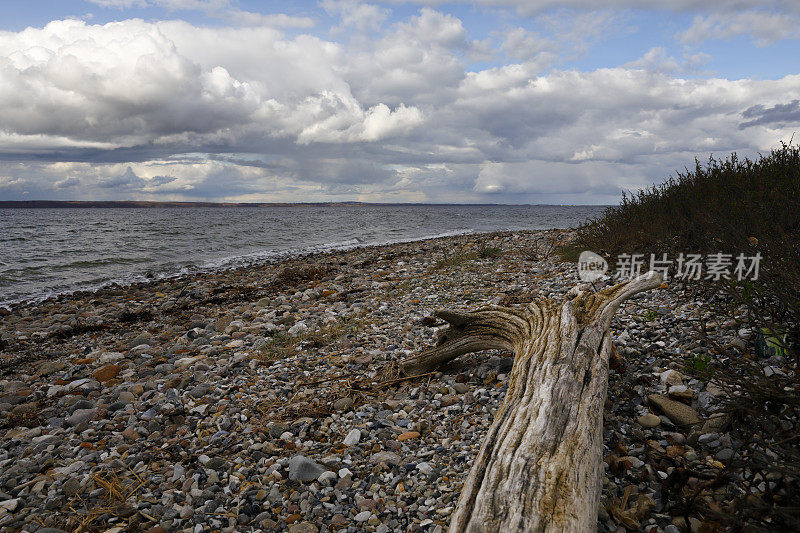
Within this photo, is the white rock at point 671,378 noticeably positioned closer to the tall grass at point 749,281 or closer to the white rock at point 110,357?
the tall grass at point 749,281

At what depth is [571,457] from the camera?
2.74 metres

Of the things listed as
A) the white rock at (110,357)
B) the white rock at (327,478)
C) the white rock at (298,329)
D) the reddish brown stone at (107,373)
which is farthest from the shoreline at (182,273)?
the white rock at (327,478)

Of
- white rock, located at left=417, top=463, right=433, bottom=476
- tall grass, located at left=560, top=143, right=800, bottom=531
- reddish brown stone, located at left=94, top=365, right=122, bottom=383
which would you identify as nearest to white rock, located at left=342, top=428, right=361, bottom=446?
white rock, located at left=417, top=463, right=433, bottom=476

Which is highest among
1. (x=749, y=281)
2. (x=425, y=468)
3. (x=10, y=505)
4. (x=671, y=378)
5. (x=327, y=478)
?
(x=749, y=281)

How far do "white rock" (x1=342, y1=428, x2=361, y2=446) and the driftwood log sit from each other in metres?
1.32

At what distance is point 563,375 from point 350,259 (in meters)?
15.9

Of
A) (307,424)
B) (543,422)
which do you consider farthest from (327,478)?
(543,422)

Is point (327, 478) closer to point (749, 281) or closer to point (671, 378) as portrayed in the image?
point (671, 378)

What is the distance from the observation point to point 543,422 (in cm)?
304

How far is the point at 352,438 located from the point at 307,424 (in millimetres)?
655

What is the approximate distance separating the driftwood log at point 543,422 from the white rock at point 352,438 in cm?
132

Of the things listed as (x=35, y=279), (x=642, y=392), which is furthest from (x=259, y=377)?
(x=35, y=279)

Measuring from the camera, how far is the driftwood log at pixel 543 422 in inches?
93.3

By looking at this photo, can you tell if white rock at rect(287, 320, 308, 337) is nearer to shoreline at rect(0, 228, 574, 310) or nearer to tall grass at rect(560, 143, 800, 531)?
tall grass at rect(560, 143, 800, 531)
